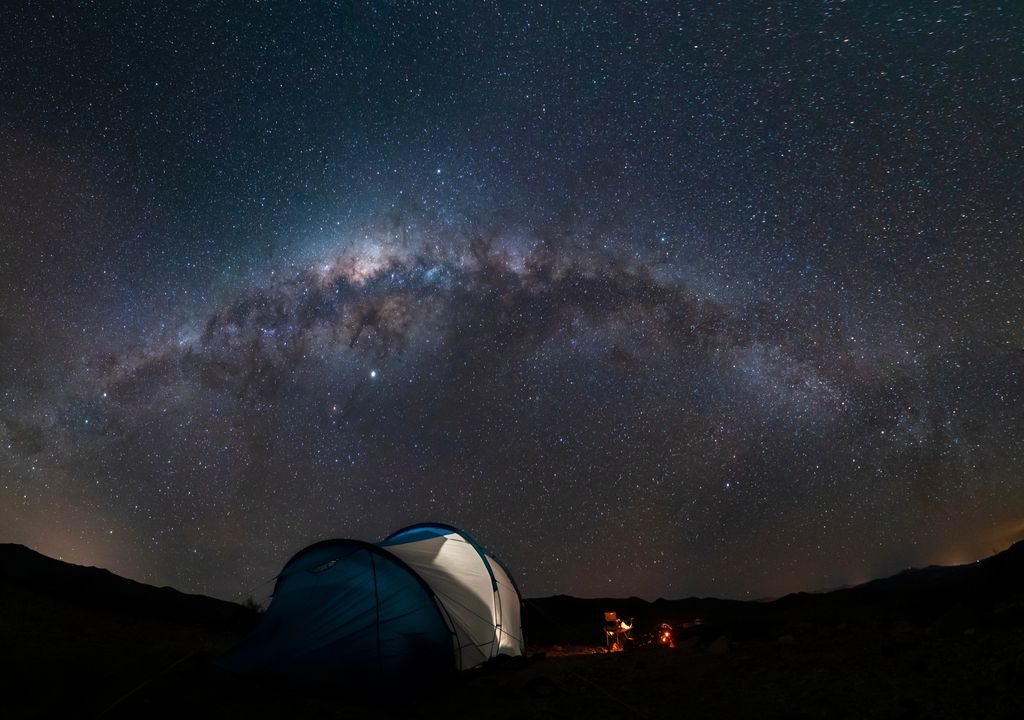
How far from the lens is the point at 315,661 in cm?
739

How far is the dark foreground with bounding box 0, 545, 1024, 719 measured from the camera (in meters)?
5.62

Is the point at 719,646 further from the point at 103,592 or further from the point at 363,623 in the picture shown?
the point at 103,592

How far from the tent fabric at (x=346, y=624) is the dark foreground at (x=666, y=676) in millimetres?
284

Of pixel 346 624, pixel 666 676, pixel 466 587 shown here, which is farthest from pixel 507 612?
pixel 346 624

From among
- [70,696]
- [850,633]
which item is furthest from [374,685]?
[850,633]

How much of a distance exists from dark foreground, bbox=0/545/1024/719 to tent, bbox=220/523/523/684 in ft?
0.88

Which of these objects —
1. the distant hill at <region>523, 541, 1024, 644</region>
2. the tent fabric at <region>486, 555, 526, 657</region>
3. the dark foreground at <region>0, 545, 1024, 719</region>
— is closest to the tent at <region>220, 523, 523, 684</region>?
the dark foreground at <region>0, 545, 1024, 719</region>

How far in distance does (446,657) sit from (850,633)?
6205mm

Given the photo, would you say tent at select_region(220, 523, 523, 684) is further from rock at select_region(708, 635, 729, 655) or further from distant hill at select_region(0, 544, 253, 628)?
distant hill at select_region(0, 544, 253, 628)

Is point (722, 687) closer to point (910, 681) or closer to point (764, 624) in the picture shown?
point (910, 681)

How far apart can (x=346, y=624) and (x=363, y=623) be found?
0.77 ft

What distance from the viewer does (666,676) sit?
7770 millimetres

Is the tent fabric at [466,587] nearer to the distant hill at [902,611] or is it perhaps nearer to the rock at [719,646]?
the distant hill at [902,611]

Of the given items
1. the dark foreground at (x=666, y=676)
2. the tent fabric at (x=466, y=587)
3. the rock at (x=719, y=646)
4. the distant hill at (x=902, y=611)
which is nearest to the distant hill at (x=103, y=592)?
the dark foreground at (x=666, y=676)
